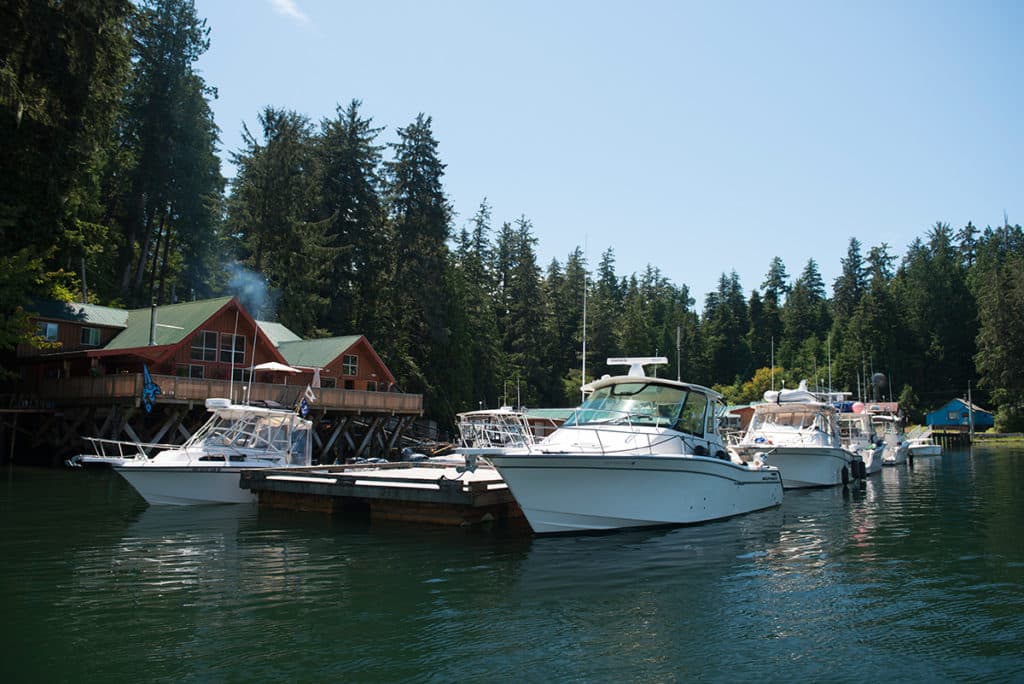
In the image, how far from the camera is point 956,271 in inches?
3925

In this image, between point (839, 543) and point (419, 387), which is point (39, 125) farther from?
point (419, 387)

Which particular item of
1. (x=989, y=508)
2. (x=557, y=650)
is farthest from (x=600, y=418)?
(x=989, y=508)

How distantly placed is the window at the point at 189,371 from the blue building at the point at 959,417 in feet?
252

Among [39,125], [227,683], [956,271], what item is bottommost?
[227,683]

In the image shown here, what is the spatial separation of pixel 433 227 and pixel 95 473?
29.6 m

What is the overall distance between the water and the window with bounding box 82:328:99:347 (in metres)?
21.7

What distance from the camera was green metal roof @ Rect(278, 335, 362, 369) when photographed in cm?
3978

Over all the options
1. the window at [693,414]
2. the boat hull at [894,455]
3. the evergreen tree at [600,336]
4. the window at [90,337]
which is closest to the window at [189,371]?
the window at [90,337]

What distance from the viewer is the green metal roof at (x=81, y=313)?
114ft

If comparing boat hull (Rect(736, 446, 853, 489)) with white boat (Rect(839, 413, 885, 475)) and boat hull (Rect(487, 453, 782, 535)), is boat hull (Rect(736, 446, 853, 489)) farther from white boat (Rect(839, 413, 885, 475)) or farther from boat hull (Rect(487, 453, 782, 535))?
boat hull (Rect(487, 453, 782, 535))

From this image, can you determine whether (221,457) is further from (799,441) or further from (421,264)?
(421,264)

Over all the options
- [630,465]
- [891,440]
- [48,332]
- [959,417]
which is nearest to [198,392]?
[48,332]

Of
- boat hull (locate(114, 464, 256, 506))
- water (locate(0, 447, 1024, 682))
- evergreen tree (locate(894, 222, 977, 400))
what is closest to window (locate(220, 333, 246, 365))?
boat hull (locate(114, 464, 256, 506))

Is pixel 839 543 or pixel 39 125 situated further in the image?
pixel 39 125
